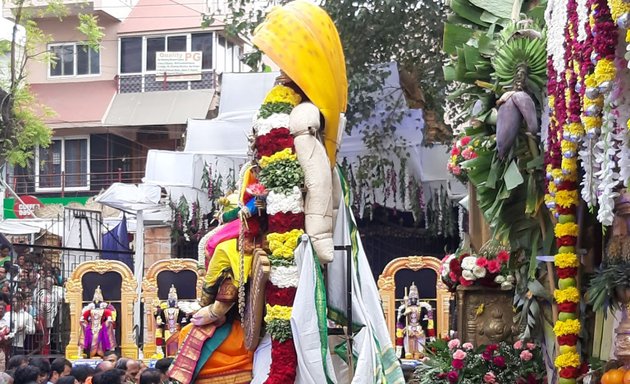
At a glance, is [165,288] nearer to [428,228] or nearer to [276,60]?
[428,228]

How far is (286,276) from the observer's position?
19.4 ft

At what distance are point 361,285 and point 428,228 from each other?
10090 mm

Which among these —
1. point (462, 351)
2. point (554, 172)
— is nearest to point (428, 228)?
point (462, 351)

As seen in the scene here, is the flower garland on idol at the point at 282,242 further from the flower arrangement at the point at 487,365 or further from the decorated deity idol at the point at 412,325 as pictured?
the decorated deity idol at the point at 412,325

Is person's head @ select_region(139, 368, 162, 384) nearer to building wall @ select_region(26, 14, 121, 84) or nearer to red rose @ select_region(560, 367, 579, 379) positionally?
red rose @ select_region(560, 367, 579, 379)

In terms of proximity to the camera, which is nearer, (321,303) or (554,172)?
(321,303)

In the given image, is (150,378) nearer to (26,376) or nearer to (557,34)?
(26,376)

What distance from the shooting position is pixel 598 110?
5859 mm

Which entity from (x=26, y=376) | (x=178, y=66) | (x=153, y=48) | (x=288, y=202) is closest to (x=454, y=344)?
(x=288, y=202)

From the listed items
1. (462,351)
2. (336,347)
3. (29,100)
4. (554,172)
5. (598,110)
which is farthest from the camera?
(29,100)

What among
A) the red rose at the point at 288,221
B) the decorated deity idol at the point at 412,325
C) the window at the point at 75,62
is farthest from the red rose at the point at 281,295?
the window at the point at 75,62

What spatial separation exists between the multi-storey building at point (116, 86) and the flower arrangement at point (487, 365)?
18990 mm

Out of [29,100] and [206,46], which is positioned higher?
[206,46]

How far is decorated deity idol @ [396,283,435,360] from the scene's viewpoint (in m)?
14.1
